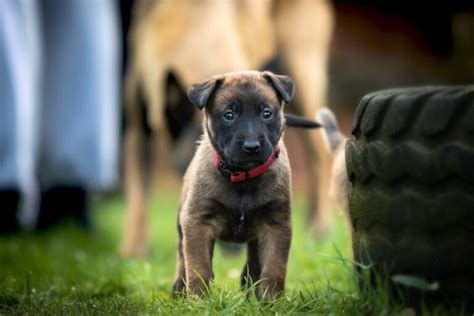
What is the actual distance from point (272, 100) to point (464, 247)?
1.00 meters

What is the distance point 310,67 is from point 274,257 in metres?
3.81

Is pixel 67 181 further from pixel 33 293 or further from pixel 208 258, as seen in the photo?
pixel 208 258

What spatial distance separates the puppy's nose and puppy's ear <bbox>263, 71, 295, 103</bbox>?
248 mm

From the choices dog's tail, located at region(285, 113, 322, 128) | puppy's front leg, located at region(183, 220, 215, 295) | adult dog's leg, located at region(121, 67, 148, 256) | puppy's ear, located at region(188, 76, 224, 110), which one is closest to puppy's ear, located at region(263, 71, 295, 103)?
puppy's ear, located at region(188, 76, 224, 110)

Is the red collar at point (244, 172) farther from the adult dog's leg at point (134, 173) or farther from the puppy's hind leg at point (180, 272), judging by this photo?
the adult dog's leg at point (134, 173)

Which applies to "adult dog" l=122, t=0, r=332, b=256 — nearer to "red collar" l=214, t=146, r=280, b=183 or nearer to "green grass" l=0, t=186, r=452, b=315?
"green grass" l=0, t=186, r=452, b=315

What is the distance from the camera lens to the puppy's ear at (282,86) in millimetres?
3152

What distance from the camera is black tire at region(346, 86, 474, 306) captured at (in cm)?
240

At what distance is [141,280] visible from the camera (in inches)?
156

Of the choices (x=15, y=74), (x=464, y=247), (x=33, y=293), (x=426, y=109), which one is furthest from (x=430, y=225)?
(x=15, y=74)

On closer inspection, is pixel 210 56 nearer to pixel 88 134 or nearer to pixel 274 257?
pixel 88 134

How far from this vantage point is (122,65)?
11281mm

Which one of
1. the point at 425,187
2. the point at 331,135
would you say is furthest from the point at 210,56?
the point at 425,187

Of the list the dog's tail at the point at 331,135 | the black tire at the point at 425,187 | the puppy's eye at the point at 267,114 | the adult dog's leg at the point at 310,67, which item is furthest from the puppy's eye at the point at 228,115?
the adult dog's leg at the point at 310,67
